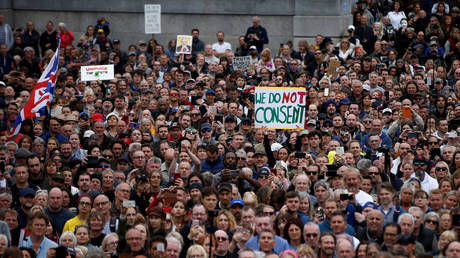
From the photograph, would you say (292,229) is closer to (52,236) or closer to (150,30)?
(52,236)

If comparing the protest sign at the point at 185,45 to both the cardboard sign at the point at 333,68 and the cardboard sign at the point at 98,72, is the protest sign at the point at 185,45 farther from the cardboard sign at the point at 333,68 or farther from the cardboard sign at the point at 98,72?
the cardboard sign at the point at 333,68

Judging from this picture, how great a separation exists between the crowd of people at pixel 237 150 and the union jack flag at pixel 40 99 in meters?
0.27

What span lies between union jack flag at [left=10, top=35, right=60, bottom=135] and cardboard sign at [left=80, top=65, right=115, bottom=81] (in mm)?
2904

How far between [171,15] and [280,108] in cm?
1128

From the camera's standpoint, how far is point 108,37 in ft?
89.4

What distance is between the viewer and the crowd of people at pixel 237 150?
11.6 m

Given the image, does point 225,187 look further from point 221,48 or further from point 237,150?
point 221,48

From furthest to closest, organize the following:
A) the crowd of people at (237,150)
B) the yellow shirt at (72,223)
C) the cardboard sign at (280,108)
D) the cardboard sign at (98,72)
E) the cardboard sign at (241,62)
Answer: the cardboard sign at (241,62)
the cardboard sign at (98,72)
the cardboard sign at (280,108)
the yellow shirt at (72,223)
the crowd of people at (237,150)

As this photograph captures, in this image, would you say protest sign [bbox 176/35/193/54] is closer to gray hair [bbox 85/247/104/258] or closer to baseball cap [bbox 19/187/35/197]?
baseball cap [bbox 19/187/35/197]

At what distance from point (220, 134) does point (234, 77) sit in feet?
14.9

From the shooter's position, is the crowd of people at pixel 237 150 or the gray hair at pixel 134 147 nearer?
the crowd of people at pixel 237 150

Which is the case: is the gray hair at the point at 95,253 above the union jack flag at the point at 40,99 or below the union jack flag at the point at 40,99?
below

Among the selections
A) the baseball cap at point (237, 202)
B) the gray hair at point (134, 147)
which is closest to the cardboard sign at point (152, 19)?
the gray hair at point (134, 147)

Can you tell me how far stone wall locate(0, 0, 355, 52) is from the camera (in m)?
27.4
